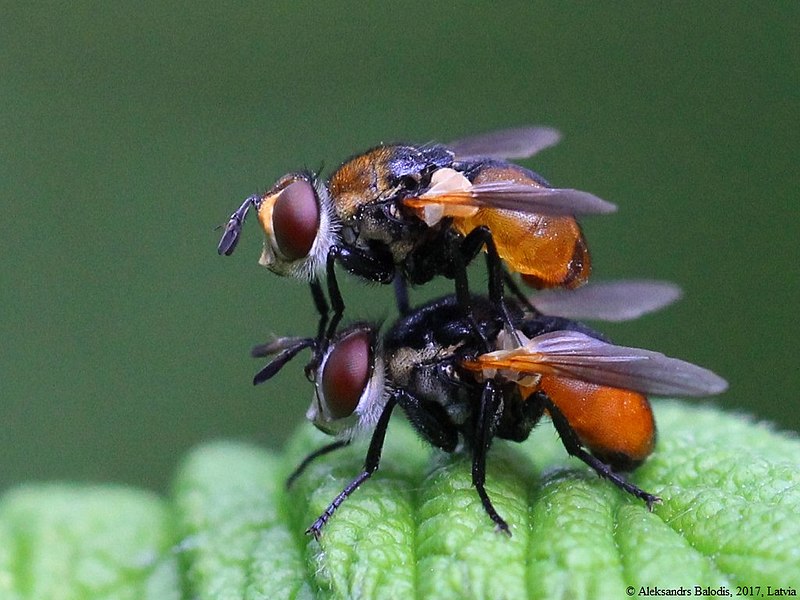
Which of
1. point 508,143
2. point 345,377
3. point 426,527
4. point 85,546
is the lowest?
point 85,546

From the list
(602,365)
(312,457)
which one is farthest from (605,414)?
(312,457)

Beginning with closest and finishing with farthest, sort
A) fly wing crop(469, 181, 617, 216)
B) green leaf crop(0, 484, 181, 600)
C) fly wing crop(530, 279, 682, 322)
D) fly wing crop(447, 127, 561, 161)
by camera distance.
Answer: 1. fly wing crop(469, 181, 617, 216)
2. green leaf crop(0, 484, 181, 600)
3. fly wing crop(530, 279, 682, 322)
4. fly wing crop(447, 127, 561, 161)

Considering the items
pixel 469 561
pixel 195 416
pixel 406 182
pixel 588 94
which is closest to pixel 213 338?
pixel 195 416

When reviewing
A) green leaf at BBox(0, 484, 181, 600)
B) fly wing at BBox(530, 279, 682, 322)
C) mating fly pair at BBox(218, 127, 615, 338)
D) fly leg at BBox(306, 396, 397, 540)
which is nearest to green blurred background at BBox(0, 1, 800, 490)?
fly wing at BBox(530, 279, 682, 322)

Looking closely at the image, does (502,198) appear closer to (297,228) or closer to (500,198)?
(500,198)

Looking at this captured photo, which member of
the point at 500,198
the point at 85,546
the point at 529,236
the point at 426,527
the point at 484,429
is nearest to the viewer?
the point at 426,527

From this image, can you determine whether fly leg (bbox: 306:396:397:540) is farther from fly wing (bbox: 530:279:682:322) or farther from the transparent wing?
fly wing (bbox: 530:279:682:322)

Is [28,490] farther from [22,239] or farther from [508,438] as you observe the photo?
[22,239]
